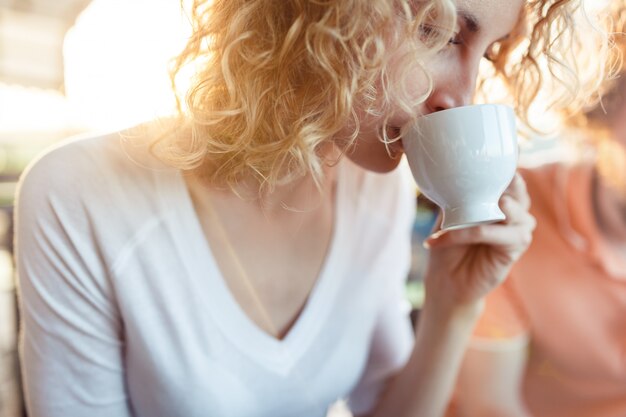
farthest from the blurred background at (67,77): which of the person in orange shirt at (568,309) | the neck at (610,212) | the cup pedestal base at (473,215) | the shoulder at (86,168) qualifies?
the neck at (610,212)

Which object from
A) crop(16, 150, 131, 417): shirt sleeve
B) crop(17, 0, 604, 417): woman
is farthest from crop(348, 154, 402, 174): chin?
crop(16, 150, 131, 417): shirt sleeve

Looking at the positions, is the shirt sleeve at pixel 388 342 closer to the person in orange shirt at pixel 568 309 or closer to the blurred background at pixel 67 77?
the person in orange shirt at pixel 568 309

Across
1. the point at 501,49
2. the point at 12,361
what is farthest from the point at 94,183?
the point at 501,49

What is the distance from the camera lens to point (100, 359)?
0.81m

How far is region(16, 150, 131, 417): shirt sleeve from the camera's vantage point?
2.48 feet

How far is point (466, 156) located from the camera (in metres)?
0.67

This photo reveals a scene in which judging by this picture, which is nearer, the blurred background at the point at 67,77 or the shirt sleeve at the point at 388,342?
the blurred background at the point at 67,77

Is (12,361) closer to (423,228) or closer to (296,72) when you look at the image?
(296,72)

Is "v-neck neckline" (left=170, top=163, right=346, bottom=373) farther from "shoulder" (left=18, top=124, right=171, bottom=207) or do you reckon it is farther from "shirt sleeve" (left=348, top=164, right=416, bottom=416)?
"shirt sleeve" (left=348, top=164, right=416, bottom=416)

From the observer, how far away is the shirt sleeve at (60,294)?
2.48 ft

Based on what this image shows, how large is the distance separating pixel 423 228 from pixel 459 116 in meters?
1.09

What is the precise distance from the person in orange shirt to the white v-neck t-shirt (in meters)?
0.44

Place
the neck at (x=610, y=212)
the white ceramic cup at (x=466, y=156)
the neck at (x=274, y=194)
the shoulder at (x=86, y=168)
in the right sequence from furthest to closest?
the neck at (x=610, y=212)
the neck at (x=274, y=194)
the shoulder at (x=86, y=168)
the white ceramic cup at (x=466, y=156)

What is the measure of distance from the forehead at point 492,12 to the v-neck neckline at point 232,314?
488 millimetres
